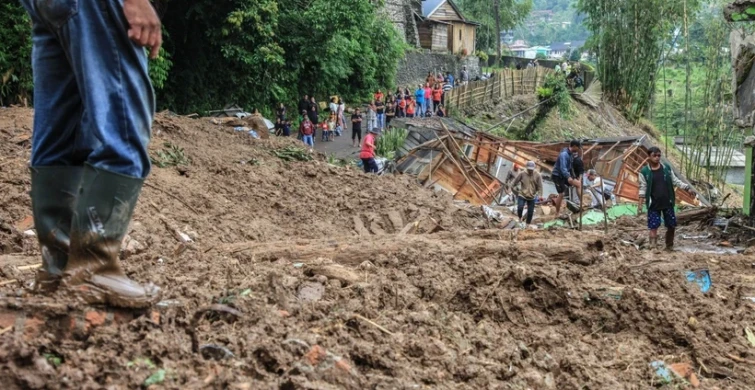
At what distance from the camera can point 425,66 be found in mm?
45344

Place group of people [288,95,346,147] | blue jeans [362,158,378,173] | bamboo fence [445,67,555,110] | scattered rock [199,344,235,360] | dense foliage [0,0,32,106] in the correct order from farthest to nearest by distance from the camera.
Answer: bamboo fence [445,67,555,110], group of people [288,95,346,147], blue jeans [362,158,378,173], dense foliage [0,0,32,106], scattered rock [199,344,235,360]

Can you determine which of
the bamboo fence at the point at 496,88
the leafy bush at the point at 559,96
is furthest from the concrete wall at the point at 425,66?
the leafy bush at the point at 559,96

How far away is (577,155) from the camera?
14617mm

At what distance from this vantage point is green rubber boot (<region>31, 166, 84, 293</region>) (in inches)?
98.9

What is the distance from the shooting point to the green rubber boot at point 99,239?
2289mm

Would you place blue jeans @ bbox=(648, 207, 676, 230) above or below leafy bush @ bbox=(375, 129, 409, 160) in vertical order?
above

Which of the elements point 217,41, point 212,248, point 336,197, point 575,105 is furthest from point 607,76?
point 212,248

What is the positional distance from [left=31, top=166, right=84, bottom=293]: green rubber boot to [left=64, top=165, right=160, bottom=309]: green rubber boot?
22 centimetres

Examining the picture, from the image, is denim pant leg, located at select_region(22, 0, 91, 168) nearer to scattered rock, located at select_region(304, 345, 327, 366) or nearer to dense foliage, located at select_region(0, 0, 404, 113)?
scattered rock, located at select_region(304, 345, 327, 366)

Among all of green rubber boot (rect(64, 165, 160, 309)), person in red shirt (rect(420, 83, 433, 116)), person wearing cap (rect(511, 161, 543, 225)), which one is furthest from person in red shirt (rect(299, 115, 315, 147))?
green rubber boot (rect(64, 165, 160, 309))

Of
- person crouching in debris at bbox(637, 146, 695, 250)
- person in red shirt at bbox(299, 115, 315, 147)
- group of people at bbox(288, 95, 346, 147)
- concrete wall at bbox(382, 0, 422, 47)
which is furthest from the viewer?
concrete wall at bbox(382, 0, 422, 47)

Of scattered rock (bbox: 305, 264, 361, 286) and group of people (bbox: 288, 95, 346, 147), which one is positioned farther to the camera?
group of people (bbox: 288, 95, 346, 147)

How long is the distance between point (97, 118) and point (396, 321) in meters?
1.40

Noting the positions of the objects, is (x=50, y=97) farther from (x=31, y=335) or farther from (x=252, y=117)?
(x=252, y=117)
